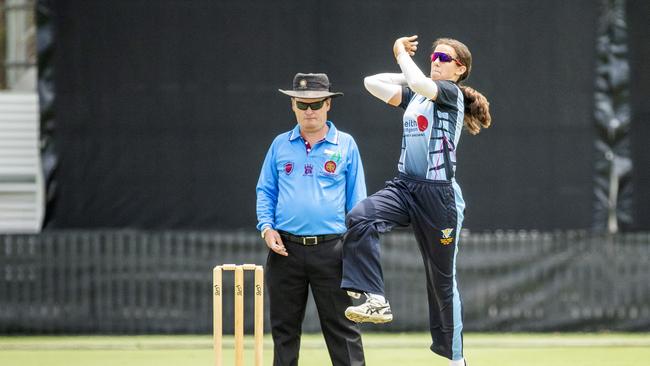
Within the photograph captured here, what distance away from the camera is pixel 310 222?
6.38 metres

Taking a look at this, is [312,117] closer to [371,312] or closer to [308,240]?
[308,240]

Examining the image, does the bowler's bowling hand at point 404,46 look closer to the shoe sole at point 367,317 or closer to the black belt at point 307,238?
the black belt at point 307,238

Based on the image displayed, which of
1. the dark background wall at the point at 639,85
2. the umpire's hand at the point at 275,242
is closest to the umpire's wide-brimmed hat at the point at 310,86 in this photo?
the umpire's hand at the point at 275,242

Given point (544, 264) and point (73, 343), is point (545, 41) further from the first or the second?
point (73, 343)

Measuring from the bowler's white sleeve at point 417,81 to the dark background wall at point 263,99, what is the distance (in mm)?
3433

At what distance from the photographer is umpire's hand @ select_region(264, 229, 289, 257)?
6.33 m

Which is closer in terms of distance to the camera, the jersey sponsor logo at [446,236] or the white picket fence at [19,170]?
the jersey sponsor logo at [446,236]

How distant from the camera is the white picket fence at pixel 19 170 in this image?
9.83 m

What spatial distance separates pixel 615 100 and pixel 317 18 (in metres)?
2.38

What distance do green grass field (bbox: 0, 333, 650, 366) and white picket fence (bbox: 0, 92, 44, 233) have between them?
Answer: 3.43ft

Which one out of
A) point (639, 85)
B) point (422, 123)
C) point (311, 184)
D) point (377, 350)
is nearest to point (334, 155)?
point (311, 184)

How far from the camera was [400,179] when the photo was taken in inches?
241

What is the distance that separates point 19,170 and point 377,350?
3.34 meters

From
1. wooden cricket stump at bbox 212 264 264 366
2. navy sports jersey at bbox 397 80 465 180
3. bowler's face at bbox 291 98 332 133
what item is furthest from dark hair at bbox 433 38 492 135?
wooden cricket stump at bbox 212 264 264 366
